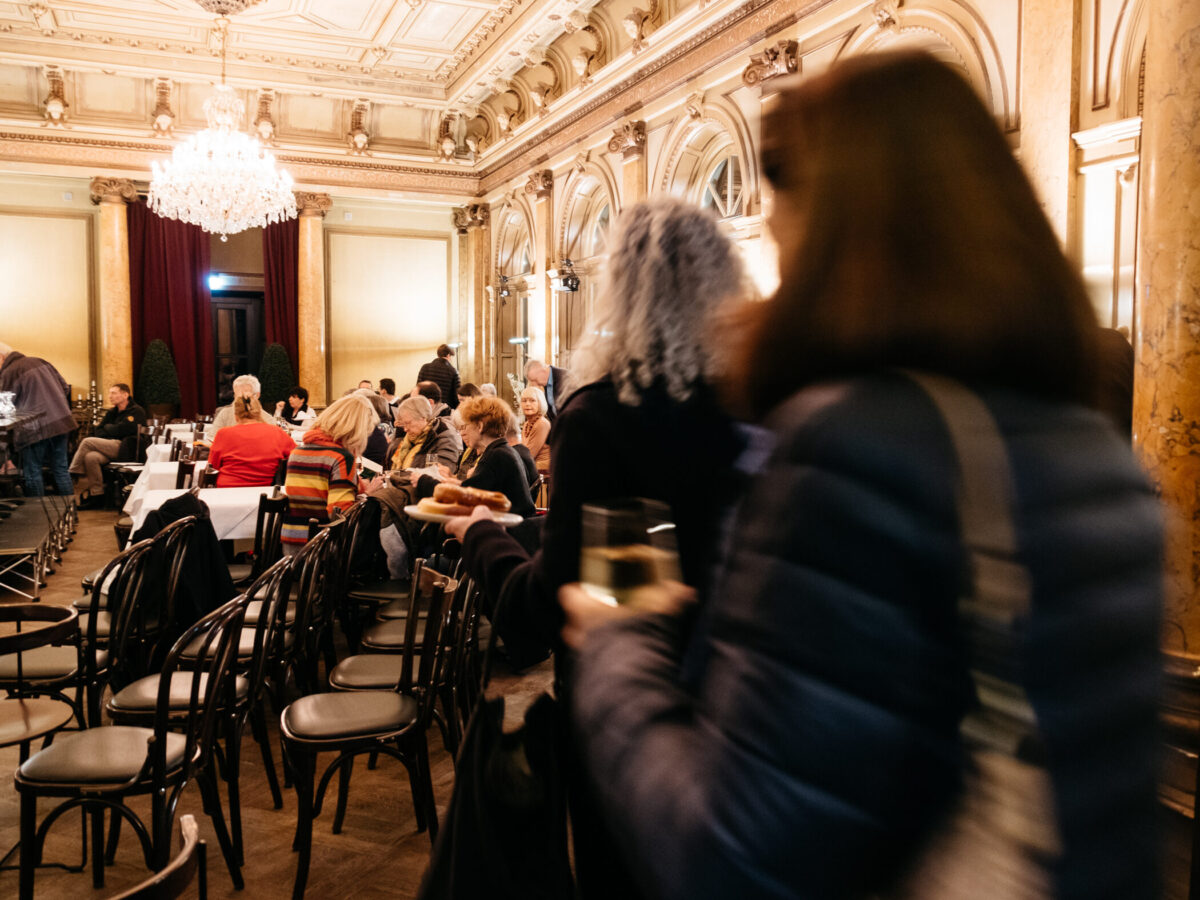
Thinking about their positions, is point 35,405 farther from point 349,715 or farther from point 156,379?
point 349,715

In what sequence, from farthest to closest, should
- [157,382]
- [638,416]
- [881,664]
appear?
1. [157,382]
2. [638,416]
3. [881,664]

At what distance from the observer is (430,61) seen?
12.1 metres

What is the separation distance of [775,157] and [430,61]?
1256 centimetres

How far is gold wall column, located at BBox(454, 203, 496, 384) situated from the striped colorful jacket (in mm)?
8628

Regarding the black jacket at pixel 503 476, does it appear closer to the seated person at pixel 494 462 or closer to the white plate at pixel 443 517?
the seated person at pixel 494 462

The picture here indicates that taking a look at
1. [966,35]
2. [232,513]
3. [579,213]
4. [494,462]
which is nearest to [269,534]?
[232,513]

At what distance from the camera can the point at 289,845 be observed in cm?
298

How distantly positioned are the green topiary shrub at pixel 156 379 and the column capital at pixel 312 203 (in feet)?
9.21

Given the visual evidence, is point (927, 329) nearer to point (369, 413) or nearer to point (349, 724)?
point (349, 724)

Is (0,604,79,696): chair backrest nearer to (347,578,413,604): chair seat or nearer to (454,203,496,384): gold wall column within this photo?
(347,578,413,604): chair seat

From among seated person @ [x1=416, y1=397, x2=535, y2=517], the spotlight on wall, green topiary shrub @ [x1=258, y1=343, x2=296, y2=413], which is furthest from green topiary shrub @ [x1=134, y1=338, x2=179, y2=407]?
seated person @ [x1=416, y1=397, x2=535, y2=517]

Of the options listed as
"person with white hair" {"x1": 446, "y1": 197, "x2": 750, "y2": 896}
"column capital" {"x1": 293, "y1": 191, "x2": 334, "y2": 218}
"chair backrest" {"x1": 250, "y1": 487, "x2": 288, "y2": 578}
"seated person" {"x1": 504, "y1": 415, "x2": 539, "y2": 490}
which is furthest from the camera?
"column capital" {"x1": 293, "y1": 191, "x2": 334, "y2": 218}

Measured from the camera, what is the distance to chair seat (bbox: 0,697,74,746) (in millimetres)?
2684

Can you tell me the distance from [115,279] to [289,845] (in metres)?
12.0
